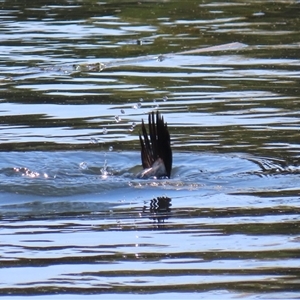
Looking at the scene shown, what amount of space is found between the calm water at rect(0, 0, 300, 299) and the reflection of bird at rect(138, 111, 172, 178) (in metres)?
0.16

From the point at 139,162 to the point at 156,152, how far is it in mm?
819

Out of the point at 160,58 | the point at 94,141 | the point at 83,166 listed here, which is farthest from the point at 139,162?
the point at 160,58

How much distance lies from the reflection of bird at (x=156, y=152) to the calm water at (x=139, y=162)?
162mm

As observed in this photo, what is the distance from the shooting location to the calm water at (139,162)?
548 centimetres

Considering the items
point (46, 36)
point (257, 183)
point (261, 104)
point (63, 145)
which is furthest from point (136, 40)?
point (257, 183)

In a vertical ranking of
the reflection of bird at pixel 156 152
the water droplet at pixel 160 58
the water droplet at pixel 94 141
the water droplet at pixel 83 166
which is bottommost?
the water droplet at pixel 83 166

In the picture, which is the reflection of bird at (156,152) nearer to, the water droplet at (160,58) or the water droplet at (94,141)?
the water droplet at (94,141)

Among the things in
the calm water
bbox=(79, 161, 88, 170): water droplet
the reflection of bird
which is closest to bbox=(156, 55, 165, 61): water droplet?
the calm water

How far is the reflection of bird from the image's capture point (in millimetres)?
7949

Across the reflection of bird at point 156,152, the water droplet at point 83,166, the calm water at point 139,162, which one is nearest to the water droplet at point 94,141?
the calm water at point 139,162

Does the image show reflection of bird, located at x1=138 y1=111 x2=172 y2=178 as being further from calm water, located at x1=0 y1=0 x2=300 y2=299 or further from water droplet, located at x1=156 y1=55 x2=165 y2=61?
water droplet, located at x1=156 y1=55 x2=165 y2=61

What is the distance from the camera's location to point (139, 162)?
29.0ft

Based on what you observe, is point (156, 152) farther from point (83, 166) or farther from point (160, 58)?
point (160, 58)

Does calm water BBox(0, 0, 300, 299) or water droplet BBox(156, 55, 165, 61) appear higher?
water droplet BBox(156, 55, 165, 61)
